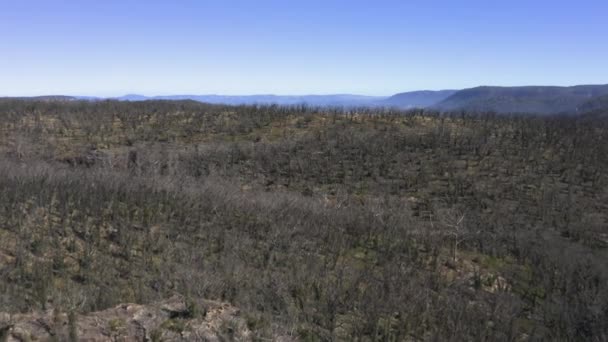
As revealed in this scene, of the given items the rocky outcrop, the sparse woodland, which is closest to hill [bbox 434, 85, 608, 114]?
the sparse woodland

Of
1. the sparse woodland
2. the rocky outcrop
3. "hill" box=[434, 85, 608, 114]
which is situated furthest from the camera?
"hill" box=[434, 85, 608, 114]

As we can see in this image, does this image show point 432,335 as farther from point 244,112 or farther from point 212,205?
point 244,112

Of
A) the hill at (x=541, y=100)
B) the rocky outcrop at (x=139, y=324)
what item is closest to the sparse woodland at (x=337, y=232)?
the rocky outcrop at (x=139, y=324)

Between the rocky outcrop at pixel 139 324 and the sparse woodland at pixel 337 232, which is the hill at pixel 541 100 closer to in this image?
the sparse woodland at pixel 337 232

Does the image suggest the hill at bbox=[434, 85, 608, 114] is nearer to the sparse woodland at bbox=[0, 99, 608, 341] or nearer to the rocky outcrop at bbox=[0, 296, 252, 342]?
the sparse woodland at bbox=[0, 99, 608, 341]

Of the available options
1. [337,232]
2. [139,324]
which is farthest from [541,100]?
[139,324]

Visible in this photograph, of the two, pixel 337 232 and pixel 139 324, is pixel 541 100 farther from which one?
pixel 139 324
